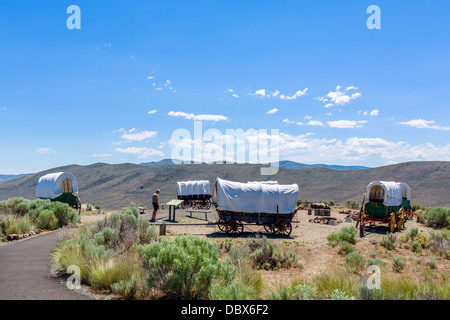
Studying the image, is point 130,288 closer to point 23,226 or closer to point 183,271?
point 183,271

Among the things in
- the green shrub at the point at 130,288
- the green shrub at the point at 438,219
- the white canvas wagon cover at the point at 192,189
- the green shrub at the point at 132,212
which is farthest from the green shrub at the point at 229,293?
the white canvas wagon cover at the point at 192,189

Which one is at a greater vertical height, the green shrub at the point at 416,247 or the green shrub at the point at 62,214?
the green shrub at the point at 62,214

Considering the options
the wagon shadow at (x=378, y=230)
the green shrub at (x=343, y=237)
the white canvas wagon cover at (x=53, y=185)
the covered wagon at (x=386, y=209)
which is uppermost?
the white canvas wagon cover at (x=53, y=185)

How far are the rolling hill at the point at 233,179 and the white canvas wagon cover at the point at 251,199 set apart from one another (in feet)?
115

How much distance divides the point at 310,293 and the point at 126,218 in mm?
7697

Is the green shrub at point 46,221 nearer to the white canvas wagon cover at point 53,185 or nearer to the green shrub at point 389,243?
the white canvas wagon cover at point 53,185

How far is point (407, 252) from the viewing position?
443 inches

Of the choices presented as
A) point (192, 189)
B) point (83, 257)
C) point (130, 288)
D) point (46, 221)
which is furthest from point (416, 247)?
point (192, 189)

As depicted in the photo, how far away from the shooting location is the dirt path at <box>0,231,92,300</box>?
16.2ft

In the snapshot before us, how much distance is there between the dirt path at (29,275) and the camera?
16.2ft

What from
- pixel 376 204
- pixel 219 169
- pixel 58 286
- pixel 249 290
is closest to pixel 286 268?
pixel 249 290

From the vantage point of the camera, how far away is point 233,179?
76.1 meters

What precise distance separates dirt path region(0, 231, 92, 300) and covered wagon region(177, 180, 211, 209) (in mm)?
21662
